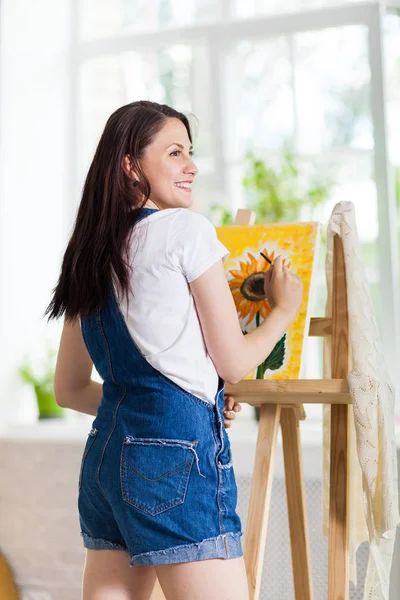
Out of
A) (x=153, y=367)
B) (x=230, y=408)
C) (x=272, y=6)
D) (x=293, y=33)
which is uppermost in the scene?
(x=272, y=6)

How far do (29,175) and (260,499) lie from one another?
2.20 m

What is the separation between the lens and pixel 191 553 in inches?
43.0

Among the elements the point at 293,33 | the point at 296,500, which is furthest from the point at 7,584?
the point at 293,33

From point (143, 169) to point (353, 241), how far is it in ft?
1.83

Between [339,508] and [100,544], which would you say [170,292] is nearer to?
[100,544]

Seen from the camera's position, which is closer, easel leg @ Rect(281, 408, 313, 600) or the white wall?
easel leg @ Rect(281, 408, 313, 600)

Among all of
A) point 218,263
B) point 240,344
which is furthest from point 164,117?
point 240,344

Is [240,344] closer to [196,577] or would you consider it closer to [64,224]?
[196,577]

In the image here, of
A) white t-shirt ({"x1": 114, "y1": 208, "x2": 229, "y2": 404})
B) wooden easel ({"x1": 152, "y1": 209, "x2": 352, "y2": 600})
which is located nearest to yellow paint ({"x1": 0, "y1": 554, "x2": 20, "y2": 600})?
wooden easel ({"x1": 152, "y1": 209, "x2": 352, "y2": 600})

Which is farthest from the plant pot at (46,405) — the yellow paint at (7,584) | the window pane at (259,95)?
the window pane at (259,95)

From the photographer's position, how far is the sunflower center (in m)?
1.66

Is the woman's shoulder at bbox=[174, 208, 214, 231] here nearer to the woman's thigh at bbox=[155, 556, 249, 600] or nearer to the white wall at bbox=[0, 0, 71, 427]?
the woman's thigh at bbox=[155, 556, 249, 600]

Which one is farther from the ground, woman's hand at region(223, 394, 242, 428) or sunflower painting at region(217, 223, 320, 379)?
sunflower painting at region(217, 223, 320, 379)

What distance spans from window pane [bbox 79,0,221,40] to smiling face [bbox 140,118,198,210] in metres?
2.10
